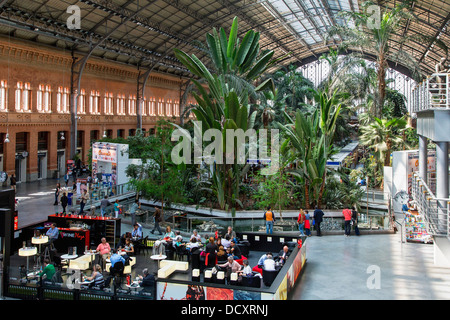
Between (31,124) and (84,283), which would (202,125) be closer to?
(84,283)

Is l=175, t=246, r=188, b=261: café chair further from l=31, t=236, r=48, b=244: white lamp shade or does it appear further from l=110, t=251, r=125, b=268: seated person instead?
l=31, t=236, r=48, b=244: white lamp shade

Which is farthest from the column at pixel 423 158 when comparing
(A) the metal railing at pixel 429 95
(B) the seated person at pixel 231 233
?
(B) the seated person at pixel 231 233

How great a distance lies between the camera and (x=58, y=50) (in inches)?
1298

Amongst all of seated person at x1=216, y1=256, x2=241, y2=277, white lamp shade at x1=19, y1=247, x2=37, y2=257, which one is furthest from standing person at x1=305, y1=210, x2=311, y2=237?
white lamp shade at x1=19, y1=247, x2=37, y2=257

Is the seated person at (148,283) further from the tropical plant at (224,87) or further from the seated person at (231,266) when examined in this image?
the tropical plant at (224,87)

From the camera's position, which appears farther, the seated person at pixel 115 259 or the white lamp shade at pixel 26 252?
the white lamp shade at pixel 26 252

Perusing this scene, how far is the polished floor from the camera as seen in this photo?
980cm

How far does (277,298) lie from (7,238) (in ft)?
21.9

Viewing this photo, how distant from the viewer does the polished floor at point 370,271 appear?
386 inches

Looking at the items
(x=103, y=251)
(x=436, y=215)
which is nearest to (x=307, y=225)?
(x=436, y=215)

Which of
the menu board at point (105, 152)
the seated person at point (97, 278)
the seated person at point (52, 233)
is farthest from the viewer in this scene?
the menu board at point (105, 152)

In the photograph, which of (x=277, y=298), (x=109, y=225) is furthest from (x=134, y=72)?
(x=277, y=298)

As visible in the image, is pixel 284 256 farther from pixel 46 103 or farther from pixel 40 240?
pixel 46 103

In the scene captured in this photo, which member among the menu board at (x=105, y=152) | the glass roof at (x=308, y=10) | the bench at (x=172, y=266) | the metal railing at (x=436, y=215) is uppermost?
the glass roof at (x=308, y=10)
